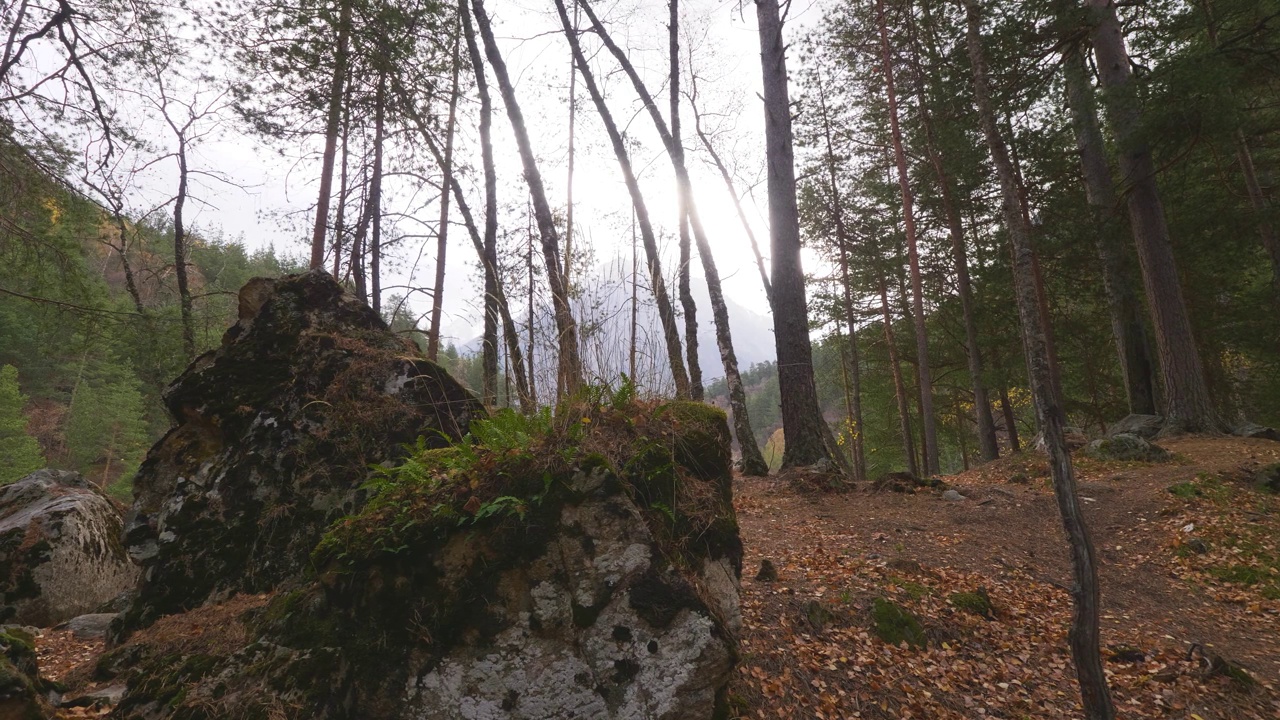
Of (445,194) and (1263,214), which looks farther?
(445,194)

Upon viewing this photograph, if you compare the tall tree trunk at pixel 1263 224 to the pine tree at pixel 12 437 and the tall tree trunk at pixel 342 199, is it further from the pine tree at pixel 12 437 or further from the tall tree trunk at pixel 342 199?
the pine tree at pixel 12 437

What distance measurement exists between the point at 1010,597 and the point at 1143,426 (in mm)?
7492

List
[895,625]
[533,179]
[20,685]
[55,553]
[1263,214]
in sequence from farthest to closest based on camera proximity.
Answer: [1263,214] → [533,179] → [55,553] → [895,625] → [20,685]

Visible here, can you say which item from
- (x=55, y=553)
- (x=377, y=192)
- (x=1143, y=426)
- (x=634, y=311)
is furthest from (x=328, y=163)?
(x=1143, y=426)

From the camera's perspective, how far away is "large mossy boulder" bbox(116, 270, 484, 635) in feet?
11.3

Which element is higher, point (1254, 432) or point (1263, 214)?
point (1263, 214)

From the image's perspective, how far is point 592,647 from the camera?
2133mm

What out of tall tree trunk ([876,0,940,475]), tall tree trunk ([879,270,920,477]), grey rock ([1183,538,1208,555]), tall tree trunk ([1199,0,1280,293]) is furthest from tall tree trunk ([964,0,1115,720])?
tall tree trunk ([879,270,920,477])

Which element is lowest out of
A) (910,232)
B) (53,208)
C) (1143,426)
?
(1143,426)

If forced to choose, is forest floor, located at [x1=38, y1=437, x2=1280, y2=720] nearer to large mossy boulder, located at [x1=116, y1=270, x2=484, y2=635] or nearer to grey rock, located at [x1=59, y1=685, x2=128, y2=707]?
grey rock, located at [x1=59, y1=685, x2=128, y2=707]

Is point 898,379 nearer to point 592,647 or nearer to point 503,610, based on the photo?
point 592,647

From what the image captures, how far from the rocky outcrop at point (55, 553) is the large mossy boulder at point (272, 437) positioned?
106 inches

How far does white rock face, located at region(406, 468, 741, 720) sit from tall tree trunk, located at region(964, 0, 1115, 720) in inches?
65.9

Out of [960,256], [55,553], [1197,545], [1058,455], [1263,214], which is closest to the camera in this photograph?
[1058,455]
